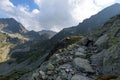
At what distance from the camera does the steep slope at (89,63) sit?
96.5 feet

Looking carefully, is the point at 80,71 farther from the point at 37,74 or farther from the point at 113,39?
the point at 113,39

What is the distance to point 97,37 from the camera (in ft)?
143

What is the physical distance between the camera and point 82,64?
105 ft

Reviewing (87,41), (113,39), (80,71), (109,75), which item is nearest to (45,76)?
(80,71)

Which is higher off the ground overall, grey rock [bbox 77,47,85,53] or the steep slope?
grey rock [bbox 77,47,85,53]

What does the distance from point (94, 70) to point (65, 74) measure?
379cm

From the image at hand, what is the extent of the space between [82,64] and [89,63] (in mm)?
1598

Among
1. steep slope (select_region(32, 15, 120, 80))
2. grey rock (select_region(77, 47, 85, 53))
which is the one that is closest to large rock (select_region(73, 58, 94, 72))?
steep slope (select_region(32, 15, 120, 80))

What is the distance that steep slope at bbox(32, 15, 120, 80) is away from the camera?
29.4 meters

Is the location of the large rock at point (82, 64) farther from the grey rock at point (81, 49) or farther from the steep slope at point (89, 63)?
the grey rock at point (81, 49)

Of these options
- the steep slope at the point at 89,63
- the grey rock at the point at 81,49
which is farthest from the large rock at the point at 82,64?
the grey rock at the point at 81,49

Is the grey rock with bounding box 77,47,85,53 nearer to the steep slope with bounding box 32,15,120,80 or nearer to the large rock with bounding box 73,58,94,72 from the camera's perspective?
the steep slope with bounding box 32,15,120,80

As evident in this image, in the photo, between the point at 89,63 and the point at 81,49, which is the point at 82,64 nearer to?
the point at 89,63

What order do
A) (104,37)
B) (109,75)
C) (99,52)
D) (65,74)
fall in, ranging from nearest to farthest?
(109,75) → (65,74) → (99,52) → (104,37)
